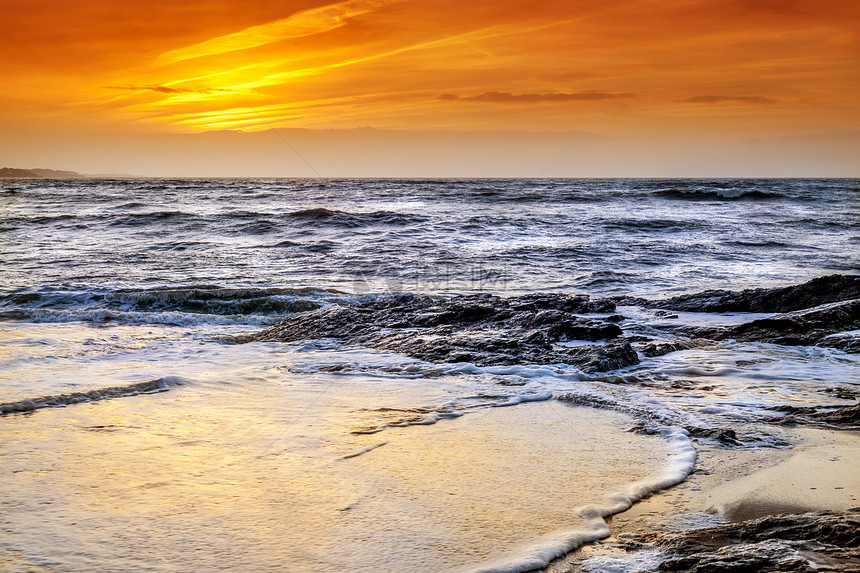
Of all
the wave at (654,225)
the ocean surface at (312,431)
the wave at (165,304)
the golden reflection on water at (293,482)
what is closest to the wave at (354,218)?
the wave at (654,225)

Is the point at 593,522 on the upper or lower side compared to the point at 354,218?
lower

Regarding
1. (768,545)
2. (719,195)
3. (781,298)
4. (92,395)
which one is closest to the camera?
(768,545)

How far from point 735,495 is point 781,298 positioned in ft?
20.5

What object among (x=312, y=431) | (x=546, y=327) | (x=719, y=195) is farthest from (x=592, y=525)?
(x=719, y=195)

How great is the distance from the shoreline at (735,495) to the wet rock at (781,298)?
492 cm

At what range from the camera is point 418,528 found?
281cm

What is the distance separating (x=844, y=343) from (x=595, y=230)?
1560 centimetres

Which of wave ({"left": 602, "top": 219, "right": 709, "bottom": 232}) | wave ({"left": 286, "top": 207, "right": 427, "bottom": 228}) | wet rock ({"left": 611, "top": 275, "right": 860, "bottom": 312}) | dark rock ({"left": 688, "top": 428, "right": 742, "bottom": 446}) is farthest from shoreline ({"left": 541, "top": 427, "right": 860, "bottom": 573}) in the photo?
wave ({"left": 286, "top": 207, "right": 427, "bottom": 228})

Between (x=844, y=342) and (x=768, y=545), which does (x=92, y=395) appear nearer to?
(x=768, y=545)

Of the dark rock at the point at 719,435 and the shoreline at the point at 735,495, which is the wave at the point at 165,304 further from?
the shoreline at the point at 735,495

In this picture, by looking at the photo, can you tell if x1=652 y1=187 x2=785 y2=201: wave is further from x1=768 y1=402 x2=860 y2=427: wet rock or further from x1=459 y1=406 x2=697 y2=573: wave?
x1=459 y1=406 x2=697 y2=573: wave

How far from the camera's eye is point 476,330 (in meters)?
7.08

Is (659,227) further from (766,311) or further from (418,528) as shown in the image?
(418,528)

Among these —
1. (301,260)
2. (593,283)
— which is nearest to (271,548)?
(593,283)
